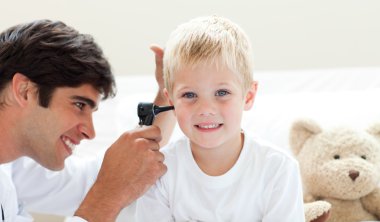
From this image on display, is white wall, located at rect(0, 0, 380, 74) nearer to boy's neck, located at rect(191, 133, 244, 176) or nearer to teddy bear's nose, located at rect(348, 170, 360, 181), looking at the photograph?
teddy bear's nose, located at rect(348, 170, 360, 181)

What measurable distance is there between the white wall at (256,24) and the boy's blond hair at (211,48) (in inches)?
41.8

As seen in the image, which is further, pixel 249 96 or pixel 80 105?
pixel 80 105

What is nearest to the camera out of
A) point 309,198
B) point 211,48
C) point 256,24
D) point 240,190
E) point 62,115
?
point 211,48

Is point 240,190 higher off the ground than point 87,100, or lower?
lower

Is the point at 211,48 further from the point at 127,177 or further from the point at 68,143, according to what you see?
the point at 68,143

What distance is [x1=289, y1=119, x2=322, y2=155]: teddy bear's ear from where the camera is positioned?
5.71 ft

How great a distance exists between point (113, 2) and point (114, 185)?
1143mm

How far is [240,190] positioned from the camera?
56.4 inches

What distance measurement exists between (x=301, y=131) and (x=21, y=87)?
846mm

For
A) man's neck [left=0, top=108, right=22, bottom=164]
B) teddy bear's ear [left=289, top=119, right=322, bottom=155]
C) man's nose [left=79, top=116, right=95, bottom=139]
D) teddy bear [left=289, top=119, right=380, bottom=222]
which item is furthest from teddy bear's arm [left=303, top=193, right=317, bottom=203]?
A: man's neck [left=0, top=108, right=22, bottom=164]

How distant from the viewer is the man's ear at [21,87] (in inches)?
58.8

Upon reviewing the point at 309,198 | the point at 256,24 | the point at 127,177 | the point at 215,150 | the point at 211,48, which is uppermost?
the point at 211,48

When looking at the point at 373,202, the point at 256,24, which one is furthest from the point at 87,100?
the point at 256,24

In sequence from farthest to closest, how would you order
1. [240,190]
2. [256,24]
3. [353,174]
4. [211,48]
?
1. [256,24]
2. [353,174]
3. [240,190]
4. [211,48]
